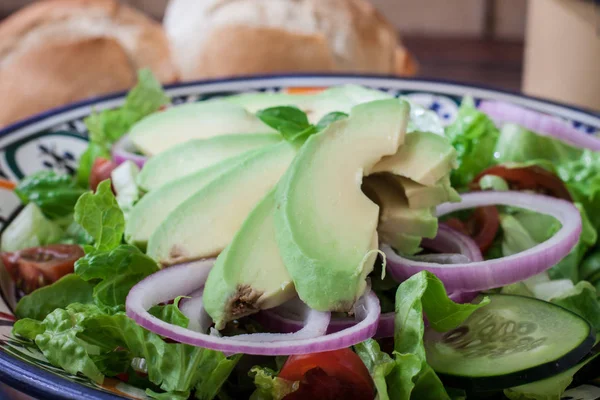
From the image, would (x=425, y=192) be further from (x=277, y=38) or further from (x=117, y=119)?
(x=277, y=38)

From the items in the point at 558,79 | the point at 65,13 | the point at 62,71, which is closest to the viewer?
the point at 62,71

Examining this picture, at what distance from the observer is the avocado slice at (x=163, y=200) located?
1.10 metres

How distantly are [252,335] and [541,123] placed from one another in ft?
3.38

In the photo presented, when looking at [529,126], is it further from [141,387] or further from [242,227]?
[141,387]

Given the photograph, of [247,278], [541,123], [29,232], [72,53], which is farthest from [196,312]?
[72,53]

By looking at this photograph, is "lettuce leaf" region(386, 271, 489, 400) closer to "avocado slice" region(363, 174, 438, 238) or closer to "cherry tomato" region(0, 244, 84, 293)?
"avocado slice" region(363, 174, 438, 238)

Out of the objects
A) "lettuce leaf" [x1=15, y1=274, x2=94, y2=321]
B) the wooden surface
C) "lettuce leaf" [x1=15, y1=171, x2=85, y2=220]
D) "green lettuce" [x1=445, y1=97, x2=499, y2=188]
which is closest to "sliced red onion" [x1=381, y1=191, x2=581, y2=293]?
"green lettuce" [x1=445, y1=97, x2=499, y2=188]

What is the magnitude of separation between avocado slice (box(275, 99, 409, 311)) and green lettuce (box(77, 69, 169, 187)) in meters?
0.68

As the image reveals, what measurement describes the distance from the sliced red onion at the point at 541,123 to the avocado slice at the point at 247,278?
2.96 feet

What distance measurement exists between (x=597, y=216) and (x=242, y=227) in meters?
0.78

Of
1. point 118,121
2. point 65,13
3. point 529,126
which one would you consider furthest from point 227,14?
point 529,126

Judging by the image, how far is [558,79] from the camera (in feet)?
9.14

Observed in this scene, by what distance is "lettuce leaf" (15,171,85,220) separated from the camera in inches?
57.4

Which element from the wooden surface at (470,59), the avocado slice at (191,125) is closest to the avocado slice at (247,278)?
the avocado slice at (191,125)
